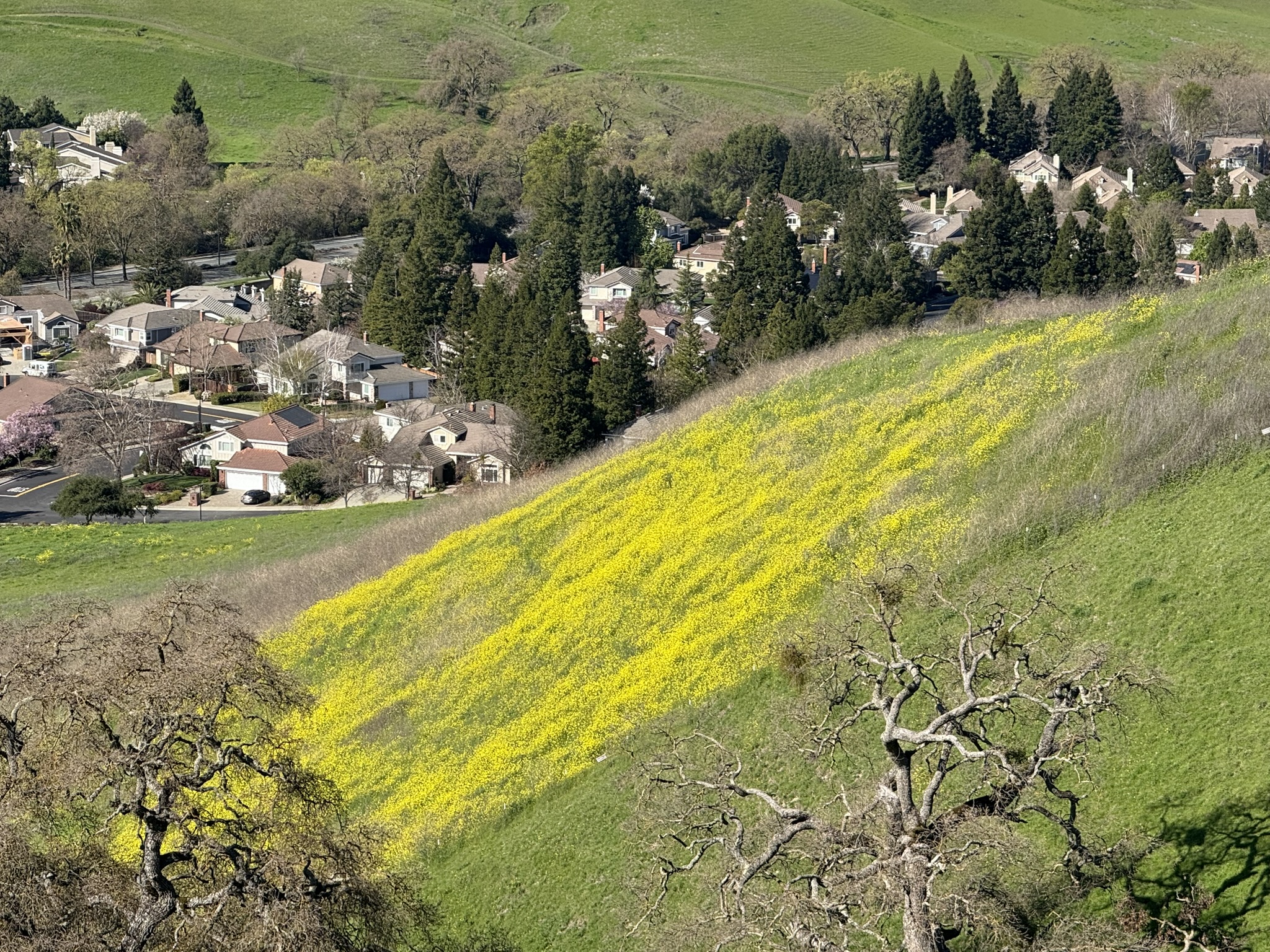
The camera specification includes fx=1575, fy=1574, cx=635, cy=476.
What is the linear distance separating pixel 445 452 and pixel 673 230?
4617cm

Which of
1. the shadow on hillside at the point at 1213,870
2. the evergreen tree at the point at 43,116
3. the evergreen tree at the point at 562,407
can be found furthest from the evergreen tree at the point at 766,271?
the evergreen tree at the point at 43,116

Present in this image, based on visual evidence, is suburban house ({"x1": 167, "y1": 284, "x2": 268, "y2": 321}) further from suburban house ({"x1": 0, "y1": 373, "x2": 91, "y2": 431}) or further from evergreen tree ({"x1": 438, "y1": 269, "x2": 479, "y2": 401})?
evergreen tree ({"x1": 438, "y1": 269, "x2": 479, "y2": 401})

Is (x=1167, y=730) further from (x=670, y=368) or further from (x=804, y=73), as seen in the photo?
(x=804, y=73)

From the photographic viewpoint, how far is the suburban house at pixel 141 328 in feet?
308

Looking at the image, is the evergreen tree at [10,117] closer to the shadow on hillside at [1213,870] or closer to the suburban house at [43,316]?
the suburban house at [43,316]

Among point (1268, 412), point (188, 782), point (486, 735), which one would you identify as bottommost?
point (486, 735)

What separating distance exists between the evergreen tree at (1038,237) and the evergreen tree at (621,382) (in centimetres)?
2140

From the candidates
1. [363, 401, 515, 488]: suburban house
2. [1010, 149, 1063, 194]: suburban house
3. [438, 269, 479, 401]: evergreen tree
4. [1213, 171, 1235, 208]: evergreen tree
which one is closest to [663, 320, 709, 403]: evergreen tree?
[363, 401, 515, 488]: suburban house

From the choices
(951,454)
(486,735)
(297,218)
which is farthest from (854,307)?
(297,218)

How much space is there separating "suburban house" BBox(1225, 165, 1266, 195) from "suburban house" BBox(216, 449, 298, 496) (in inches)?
2688

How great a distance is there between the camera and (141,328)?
93.9m

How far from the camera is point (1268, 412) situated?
23.5m

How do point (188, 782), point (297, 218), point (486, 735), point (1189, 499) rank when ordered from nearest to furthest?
point (188, 782), point (1189, 499), point (486, 735), point (297, 218)

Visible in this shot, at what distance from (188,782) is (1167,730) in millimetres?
10413
